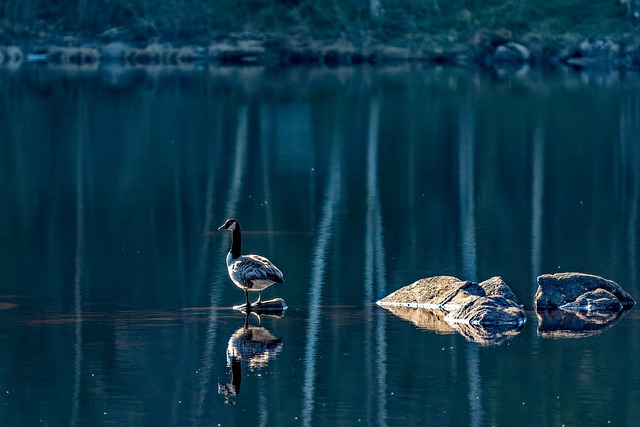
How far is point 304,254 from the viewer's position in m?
24.9

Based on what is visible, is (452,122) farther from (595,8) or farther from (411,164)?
(595,8)

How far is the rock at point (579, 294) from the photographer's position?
19.9 meters

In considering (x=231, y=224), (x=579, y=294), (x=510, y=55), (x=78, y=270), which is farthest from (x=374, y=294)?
(x=510, y=55)

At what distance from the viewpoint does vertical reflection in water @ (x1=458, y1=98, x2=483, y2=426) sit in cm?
1569

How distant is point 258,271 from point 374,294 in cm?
253

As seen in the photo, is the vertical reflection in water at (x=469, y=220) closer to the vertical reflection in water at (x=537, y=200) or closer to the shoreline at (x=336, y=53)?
the vertical reflection in water at (x=537, y=200)

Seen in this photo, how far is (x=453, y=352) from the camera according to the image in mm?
17422

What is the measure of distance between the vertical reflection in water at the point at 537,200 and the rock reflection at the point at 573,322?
1.70 metres

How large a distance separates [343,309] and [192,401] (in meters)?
4.91

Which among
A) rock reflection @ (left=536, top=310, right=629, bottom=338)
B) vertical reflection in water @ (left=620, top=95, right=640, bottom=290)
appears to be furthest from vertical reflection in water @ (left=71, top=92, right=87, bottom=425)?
vertical reflection in water @ (left=620, top=95, right=640, bottom=290)

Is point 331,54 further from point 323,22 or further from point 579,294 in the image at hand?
point 579,294

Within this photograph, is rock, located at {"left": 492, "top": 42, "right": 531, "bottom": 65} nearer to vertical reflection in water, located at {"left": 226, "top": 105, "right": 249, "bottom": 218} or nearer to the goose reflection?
vertical reflection in water, located at {"left": 226, "top": 105, "right": 249, "bottom": 218}

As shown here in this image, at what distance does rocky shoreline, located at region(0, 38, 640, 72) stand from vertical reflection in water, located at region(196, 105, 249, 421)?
39.1 metres

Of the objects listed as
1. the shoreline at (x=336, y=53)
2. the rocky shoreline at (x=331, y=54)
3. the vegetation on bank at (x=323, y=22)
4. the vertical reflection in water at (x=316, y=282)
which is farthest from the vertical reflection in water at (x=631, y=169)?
the vegetation on bank at (x=323, y=22)
